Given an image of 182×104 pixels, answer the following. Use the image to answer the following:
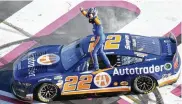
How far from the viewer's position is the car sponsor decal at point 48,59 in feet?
33.4

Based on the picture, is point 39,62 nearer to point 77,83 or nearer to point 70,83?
point 70,83

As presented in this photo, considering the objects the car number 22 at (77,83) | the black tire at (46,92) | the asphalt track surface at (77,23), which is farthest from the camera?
the asphalt track surface at (77,23)

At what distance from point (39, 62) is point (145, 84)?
2.67 m

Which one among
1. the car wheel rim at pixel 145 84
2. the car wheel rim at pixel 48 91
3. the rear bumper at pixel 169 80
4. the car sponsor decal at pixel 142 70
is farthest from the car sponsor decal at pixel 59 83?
the rear bumper at pixel 169 80

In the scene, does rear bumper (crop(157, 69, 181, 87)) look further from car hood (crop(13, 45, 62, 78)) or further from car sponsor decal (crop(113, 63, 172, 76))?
car hood (crop(13, 45, 62, 78))

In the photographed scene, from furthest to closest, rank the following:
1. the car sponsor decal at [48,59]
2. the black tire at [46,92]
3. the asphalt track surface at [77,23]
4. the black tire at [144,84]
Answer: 1. the asphalt track surface at [77,23]
2. the car sponsor decal at [48,59]
3. the black tire at [144,84]
4. the black tire at [46,92]

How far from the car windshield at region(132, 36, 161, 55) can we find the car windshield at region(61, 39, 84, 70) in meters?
1.36

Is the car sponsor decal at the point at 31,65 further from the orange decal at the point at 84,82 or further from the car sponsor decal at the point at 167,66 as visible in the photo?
the car sponsor decal at the point at 167,66

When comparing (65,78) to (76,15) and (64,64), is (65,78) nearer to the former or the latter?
(64,64)

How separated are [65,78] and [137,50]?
1.87 metres

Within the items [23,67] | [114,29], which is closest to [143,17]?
[114,29]

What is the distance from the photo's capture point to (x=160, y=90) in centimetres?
1052

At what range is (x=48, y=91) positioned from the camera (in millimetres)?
9961

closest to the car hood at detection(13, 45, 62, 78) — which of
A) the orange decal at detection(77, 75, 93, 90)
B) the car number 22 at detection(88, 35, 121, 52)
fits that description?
the orange decal at detection(77, 75, 93, 90)
